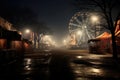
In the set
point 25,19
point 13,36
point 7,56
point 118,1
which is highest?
point 25,19

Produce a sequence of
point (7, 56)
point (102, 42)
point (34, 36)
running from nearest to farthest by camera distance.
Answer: point (7, 56) < point (102, 42) < point (34, 36)

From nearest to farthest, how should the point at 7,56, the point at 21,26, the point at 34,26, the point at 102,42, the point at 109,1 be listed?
the point at 7,56, the point at 109,1, the point at 102,42, the point at 21,26, the point at 34,26

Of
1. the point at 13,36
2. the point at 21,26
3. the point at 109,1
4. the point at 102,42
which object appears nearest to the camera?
the point at 109,1

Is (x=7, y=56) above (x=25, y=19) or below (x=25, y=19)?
below

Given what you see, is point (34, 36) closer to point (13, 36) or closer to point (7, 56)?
point (13, 36)

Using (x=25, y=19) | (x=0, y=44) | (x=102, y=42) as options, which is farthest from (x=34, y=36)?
(x=0, y=44)

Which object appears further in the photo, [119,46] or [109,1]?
[119,46]

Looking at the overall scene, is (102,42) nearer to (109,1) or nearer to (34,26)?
(109,1)

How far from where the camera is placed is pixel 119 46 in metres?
37.9

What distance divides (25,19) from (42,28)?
23867mm

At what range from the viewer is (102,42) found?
47.7m

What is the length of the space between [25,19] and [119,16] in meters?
58.3

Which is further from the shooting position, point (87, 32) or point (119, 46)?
point (87, 32)

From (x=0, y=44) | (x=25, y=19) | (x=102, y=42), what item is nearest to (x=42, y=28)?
(x=25, y=19)
